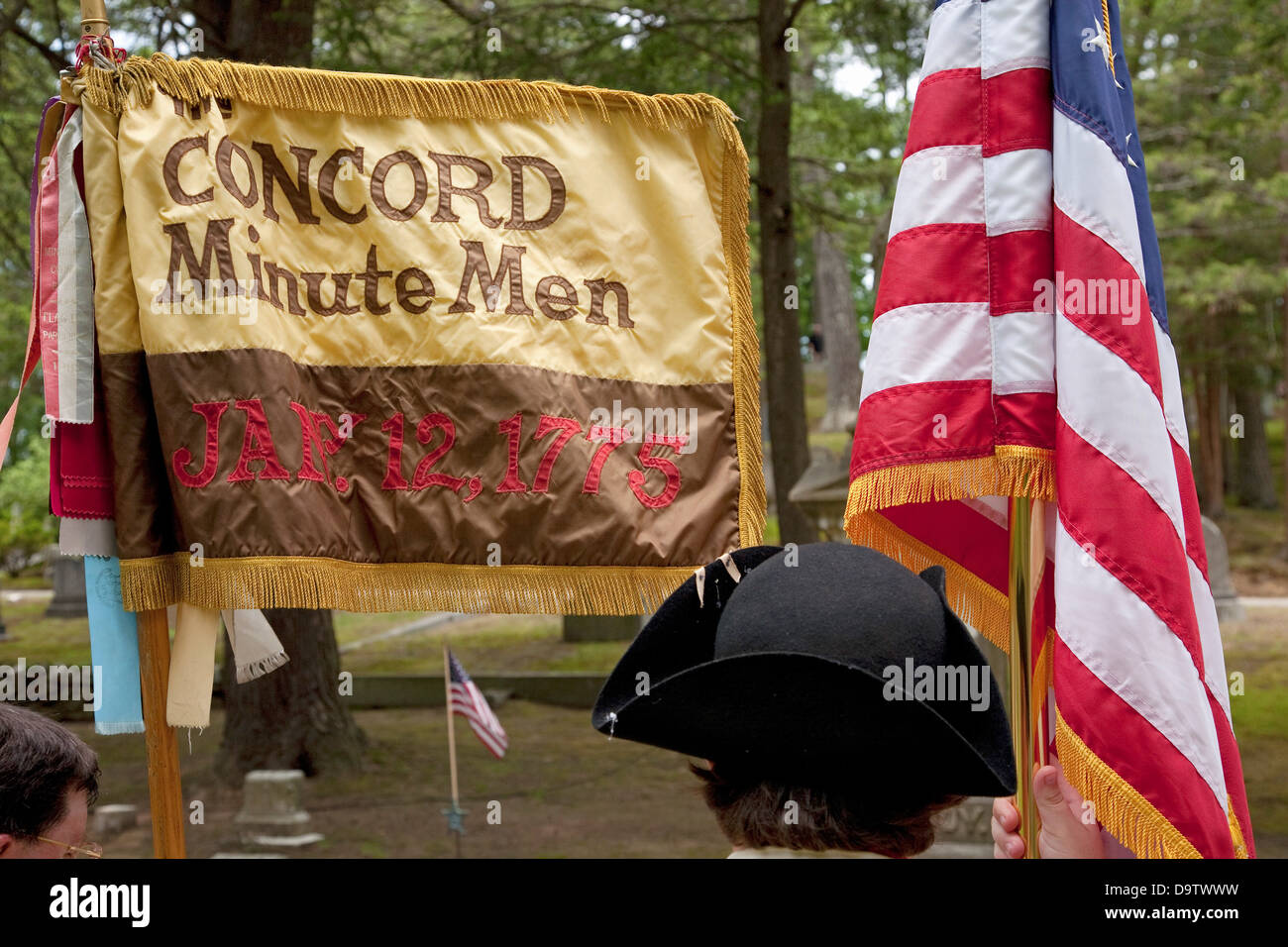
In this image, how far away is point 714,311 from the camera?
11.4 ft

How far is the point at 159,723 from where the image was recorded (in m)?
3.13

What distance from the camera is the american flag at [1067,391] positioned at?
2.72 metres

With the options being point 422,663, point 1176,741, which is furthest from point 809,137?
point 1176,741

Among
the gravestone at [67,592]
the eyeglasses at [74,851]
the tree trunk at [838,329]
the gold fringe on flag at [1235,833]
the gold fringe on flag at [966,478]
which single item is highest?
the tree trunk at [838,329]

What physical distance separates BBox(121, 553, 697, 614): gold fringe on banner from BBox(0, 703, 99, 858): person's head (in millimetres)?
785

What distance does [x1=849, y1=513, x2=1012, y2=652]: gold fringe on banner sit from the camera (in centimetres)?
329

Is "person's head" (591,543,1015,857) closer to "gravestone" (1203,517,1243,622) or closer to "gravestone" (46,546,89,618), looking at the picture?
"gravestone" (1203,517,1243,622)

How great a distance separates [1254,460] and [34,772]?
27.1 meters

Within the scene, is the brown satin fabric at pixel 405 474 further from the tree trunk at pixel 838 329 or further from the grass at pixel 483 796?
the tree trunk at pixel 838 329

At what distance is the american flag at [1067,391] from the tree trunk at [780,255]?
6941mm

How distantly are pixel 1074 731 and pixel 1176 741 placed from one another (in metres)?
0.20

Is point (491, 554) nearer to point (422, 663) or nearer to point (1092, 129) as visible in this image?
point (1092, 129)

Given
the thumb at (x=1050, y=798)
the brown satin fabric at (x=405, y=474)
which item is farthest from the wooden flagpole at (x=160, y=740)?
the thumb at (x=1050, y=798)

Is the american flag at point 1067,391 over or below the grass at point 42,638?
over
